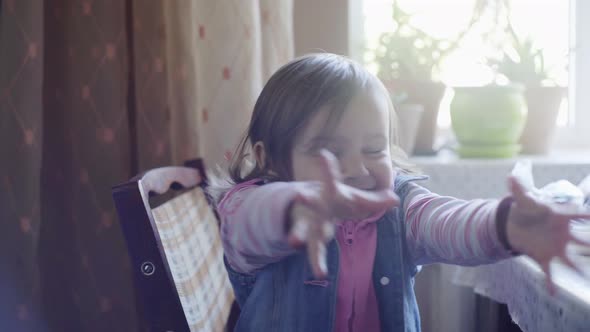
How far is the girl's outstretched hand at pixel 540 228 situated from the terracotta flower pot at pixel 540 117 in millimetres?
990

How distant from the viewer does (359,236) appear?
29.0 inches

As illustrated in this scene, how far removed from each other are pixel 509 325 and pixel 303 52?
2.53 ft

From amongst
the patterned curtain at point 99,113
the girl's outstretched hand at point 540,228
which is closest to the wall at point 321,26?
the patterned curtain at point 99,113

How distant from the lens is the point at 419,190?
2.35 feet

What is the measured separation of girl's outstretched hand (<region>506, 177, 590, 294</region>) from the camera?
42 centimetres

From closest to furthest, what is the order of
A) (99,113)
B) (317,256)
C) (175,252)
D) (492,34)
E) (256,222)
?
(317,256) → (256,222) → (175,252) → (99,113) → (492,34)

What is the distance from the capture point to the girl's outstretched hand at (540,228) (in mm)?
422

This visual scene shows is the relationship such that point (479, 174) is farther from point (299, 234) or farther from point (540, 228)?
point (299, 234)

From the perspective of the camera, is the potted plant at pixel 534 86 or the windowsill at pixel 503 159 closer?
the windowsill at pixel 503 159

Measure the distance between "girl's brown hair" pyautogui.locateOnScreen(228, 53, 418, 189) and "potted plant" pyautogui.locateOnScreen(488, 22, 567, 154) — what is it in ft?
2.58

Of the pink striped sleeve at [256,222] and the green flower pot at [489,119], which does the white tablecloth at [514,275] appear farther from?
the pink striped sleeve at [256,222]

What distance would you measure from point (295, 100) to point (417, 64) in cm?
81

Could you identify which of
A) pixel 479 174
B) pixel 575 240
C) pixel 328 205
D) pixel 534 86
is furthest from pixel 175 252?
pixel 534 86

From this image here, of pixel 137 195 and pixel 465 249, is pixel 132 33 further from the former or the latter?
pixel 465 249
